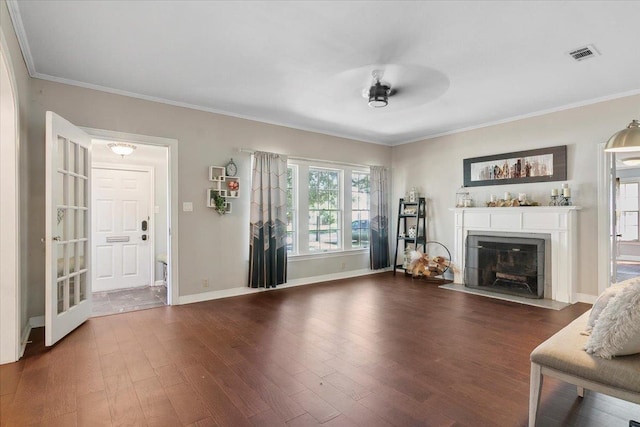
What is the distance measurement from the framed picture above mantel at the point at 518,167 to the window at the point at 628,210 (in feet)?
19.0

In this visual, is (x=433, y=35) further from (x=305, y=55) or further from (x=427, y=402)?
(x=427, y=402)

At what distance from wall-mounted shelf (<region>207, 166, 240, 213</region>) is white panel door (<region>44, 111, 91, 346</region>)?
4.64 feet

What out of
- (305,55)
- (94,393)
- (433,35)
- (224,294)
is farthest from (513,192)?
(94,393)

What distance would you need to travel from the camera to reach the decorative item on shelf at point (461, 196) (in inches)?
222

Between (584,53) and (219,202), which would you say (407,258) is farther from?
(584,53)

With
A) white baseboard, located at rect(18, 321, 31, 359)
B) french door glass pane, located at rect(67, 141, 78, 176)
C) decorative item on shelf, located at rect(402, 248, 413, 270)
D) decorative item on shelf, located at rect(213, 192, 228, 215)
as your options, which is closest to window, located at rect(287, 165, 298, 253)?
Result: decorative item on shelf, located at rect(213, 192, 228, 215)

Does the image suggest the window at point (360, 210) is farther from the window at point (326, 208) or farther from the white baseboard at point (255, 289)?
the white baseboard at point (255, 289)

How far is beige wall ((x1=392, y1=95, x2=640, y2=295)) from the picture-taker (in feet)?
14.1

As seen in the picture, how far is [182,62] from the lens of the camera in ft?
10.6

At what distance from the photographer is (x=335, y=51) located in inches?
117

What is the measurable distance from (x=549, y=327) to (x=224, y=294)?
398cm

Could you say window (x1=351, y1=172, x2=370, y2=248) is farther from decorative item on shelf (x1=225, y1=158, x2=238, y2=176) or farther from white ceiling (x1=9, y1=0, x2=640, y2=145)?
decorative item on shelf (x1=225, y1=158, x2=238, y2=176)

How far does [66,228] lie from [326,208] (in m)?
3.84

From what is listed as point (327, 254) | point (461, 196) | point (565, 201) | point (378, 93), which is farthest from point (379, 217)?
point (378, 93)
